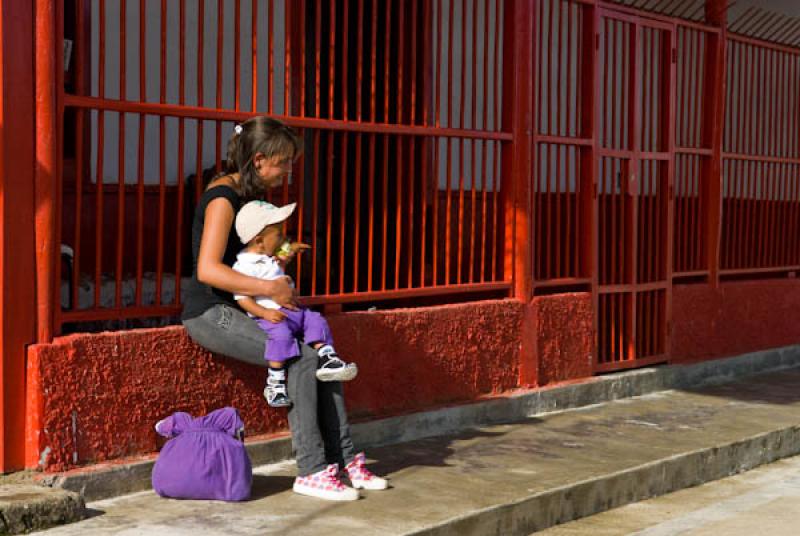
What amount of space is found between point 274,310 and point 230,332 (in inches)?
8.3

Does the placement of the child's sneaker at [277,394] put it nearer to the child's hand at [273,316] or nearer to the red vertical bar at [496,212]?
the child's hand at [273,316]

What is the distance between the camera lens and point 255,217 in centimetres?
583

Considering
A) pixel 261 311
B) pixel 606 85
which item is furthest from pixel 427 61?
pixel 261 311

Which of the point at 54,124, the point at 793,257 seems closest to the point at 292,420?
the point at 54,124

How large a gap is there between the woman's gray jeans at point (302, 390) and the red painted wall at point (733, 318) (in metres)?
4.58

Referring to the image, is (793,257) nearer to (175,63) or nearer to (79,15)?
(175,63)

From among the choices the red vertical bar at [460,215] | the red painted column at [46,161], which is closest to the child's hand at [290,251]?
the red painted column at [46,161]

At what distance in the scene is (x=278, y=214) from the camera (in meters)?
5.82

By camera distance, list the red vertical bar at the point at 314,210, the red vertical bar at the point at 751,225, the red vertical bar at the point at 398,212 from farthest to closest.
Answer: the red vertical bar at the point at 751,225 → the red vertical bar at the point at 398,212 → the red vertical bar at the point at 314,210

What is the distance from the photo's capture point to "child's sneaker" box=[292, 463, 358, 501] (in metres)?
5.68

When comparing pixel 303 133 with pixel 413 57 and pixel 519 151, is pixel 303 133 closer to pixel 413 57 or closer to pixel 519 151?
pixel 413 57

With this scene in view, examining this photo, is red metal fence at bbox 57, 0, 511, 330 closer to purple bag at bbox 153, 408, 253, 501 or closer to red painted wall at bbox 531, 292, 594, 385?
red painted wall at bbox 531, 292, 594, 385

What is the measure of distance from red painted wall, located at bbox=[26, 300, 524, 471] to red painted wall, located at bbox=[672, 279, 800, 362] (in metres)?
2.47

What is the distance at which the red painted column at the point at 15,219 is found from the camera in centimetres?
531
